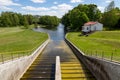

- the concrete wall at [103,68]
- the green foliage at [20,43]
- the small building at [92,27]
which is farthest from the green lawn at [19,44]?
the small building at [92,27]

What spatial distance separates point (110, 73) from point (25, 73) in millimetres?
8429

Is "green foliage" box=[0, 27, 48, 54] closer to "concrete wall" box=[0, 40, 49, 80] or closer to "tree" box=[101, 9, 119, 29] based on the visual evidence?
"concrete wall" box=[0, 40, 49, 80]

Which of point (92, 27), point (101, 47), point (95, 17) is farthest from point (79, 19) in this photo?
point (101, 47)

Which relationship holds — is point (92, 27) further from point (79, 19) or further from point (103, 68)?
point (103, 68)

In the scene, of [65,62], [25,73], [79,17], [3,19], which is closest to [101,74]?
[65,62]

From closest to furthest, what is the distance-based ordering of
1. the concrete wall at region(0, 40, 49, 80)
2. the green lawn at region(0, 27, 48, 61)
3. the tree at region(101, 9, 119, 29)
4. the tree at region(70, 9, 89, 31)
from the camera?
the concrete wall at region(0, 40, 49, 80)
the green lawn at region(0, 27, 48, 61)
the tree at region(101, 9, 119, 29)
the tree at region(70, 9, 89, 31)

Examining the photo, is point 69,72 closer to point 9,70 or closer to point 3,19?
point 9,70

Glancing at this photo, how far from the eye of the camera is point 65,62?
63.9 feet

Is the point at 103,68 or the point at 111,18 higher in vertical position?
the point at 111,18

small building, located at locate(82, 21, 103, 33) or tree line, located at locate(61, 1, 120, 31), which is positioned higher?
tree line, located at locate(61, 1, 120, 31)

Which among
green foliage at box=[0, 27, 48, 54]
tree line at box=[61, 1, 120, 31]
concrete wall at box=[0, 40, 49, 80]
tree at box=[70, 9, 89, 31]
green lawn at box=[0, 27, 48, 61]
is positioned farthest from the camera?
tree at box=[70, 9, 89, 31]

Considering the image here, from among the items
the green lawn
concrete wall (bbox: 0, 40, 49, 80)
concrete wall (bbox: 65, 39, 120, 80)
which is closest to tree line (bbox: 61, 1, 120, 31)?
the green lawn

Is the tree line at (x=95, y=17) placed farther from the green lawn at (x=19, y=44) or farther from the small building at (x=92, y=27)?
the green lawn at (x=19, y=44)

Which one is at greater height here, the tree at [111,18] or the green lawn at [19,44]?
the tree at [111,18]
